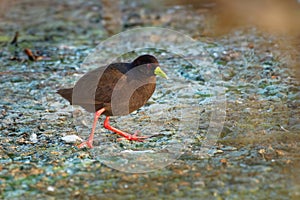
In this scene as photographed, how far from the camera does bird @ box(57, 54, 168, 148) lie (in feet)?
19.3

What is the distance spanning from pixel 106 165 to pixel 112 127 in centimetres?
110

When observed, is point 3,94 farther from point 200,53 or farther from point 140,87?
point 200,53

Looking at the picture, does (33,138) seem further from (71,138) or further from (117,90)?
(117,90)

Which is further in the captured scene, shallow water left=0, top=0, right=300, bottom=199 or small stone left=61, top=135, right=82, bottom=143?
small stone left=61, top=135, right=82, bottom=143

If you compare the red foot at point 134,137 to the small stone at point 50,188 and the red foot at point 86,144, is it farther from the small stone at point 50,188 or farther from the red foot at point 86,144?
the small stone at point 50,188

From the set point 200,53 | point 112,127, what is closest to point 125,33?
point 200,53

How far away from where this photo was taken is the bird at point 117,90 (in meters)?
5.88

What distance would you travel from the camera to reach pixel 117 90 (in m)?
5.88

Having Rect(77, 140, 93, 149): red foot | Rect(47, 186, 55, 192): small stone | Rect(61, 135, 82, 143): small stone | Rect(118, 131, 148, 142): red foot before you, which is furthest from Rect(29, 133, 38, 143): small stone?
Rect(47, 186, 55, 192): small stone

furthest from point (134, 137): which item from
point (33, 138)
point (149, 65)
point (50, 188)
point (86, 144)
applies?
point (50, 188)

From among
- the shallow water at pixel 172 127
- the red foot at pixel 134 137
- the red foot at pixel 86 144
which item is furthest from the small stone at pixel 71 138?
the red foot at pixel 134 137

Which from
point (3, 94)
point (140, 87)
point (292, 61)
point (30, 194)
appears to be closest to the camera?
point (30, 194)

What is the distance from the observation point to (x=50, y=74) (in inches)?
344

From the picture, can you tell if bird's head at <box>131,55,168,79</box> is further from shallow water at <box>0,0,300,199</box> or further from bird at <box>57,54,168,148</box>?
shallow water at <box>0,0,300,199</box>
